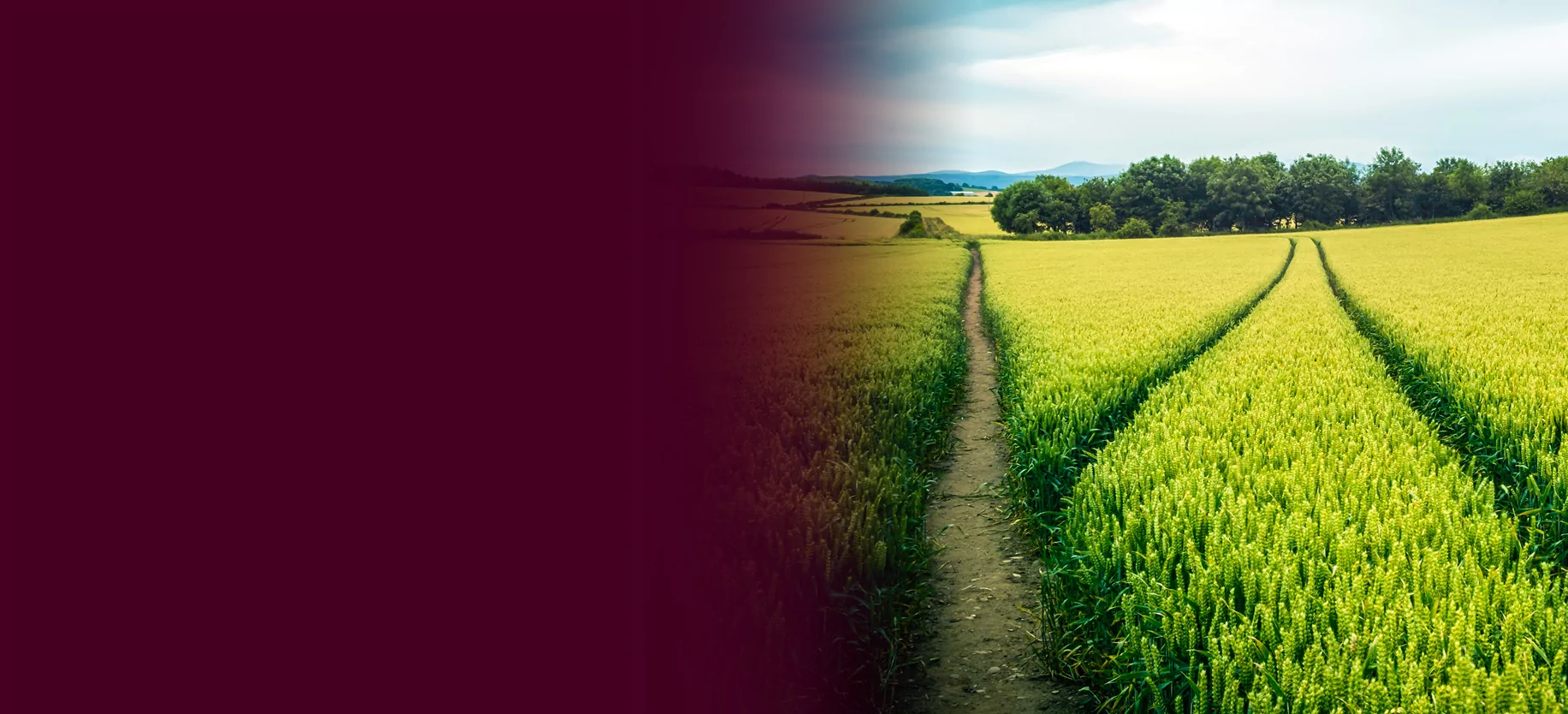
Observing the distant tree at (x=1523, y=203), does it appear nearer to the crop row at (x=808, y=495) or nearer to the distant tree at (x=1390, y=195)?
the distant tree at (x=1390, y=195)

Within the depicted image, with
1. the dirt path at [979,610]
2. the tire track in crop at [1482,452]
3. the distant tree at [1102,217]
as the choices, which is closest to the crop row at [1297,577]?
the dirt path at [979,610]

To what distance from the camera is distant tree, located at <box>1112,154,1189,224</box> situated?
89812mm

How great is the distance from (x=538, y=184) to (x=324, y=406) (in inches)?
12.8

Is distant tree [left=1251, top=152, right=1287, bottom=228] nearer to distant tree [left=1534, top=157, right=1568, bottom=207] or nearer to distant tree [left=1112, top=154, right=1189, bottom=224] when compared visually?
distant tree [left=1112, top=154, right=1189, bottom=224]

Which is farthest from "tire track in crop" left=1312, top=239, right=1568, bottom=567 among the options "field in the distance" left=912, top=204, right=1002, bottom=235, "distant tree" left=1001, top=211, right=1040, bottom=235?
"distant tree" left=1001, top=211, right=1040, bottom=235

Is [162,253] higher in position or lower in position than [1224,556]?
higher

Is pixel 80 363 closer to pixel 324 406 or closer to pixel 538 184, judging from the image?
pixel 324 406

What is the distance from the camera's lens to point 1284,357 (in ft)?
32.4

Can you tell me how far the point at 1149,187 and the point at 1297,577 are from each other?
9561 centimetres

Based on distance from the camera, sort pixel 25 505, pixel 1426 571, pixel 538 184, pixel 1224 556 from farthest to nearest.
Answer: pixel 1224 556, pixel 1426 571, pixel 538 184, pixel 25 505

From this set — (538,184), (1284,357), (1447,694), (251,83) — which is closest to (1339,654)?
(1447,694)

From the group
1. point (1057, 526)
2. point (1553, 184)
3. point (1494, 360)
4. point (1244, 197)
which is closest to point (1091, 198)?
point (1244, 197)

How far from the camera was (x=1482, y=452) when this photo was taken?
738cm

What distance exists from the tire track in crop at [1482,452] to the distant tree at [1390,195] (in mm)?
95289
